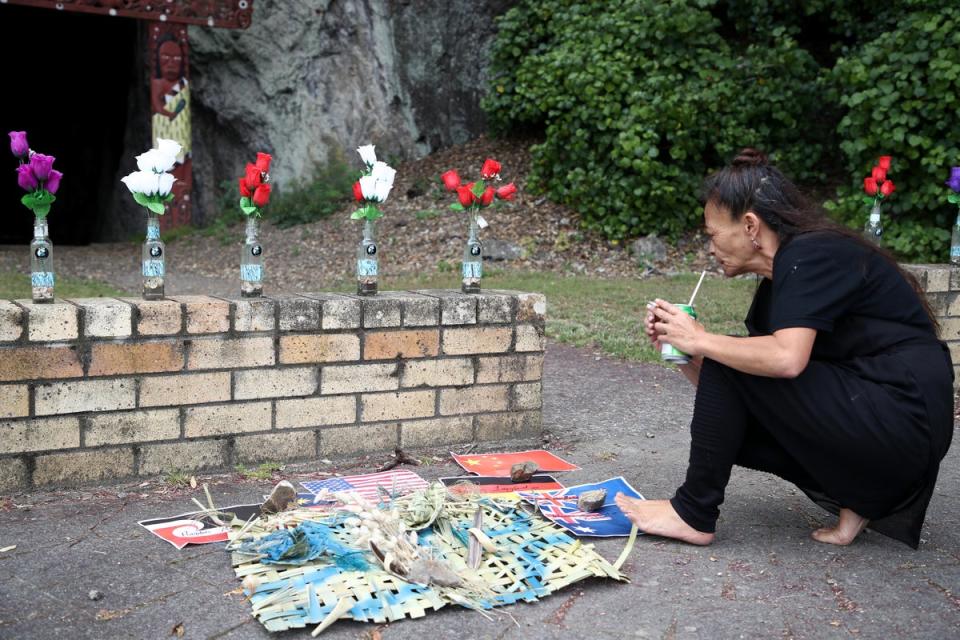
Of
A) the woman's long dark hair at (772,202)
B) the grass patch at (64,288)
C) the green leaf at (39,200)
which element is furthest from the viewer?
the grass patch at (64,288)

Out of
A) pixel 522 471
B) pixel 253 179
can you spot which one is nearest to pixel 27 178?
pixel 253 179

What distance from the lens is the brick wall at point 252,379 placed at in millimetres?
3338

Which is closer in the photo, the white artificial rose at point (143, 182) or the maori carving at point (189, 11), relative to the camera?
the white artificial rose at point (143, 182)

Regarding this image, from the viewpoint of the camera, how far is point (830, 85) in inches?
412

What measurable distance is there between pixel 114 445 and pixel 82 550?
616 millimetres

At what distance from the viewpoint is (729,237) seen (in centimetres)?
301

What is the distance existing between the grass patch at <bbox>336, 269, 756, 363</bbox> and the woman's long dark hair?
3.31m

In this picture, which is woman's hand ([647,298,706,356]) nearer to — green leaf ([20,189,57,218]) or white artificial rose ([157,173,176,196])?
white artificial rose ([157,173,176,196])

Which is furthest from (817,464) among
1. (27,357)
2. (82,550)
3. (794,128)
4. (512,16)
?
(512,16)

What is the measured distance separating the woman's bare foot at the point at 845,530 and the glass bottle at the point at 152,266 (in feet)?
8.39

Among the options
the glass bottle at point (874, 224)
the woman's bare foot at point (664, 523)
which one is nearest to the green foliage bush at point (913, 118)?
the glass bottle at point (874, 224)

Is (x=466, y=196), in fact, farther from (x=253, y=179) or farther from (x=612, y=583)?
(x=612, y=583)

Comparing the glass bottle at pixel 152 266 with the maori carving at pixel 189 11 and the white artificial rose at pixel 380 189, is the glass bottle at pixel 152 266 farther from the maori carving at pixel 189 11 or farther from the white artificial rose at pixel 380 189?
the maori carving at pixel 189 11

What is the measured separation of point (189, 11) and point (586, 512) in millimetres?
10501
